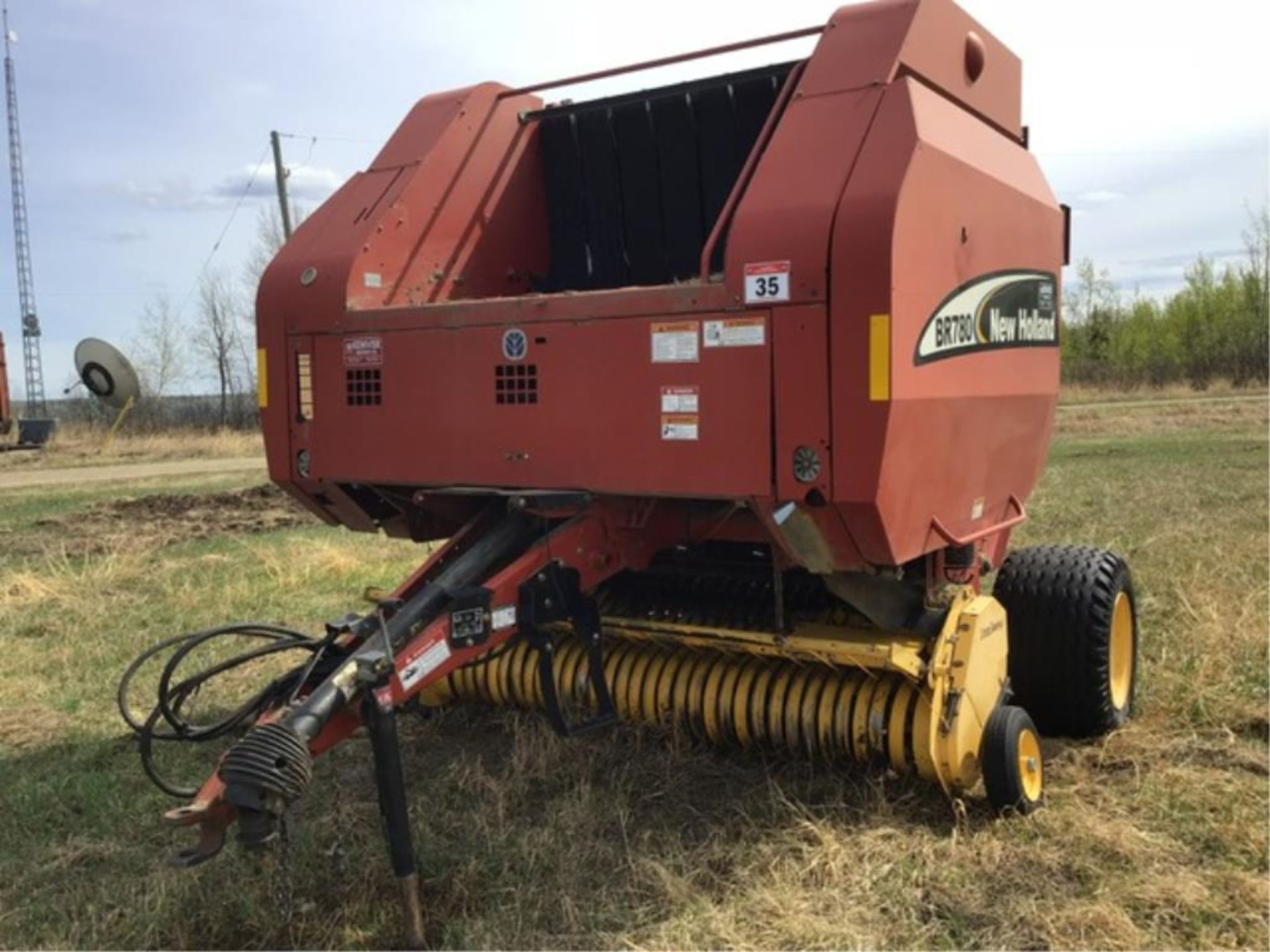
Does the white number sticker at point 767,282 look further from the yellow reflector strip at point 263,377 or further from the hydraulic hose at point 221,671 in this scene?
the yellow reflector strip at point 263,377

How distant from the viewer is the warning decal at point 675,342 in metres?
3.21

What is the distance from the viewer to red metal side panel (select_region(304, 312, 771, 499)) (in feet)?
10.5

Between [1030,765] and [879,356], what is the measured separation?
5.11 feet

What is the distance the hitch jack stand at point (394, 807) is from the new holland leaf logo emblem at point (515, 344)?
1.21 metres

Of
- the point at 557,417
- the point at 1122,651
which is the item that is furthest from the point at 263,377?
the point at 1122,651

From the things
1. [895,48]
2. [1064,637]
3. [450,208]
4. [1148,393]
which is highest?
[895,48]

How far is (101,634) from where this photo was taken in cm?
626

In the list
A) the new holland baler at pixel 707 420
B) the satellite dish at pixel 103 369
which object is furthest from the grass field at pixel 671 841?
the satellite dish at pixel 103 369

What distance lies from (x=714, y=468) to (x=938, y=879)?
131 centimetres

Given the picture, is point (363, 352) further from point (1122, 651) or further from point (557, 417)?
point (1122, 651)

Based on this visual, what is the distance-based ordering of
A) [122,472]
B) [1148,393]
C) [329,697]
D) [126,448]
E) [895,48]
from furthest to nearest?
[1148,393] < [126,448] < [122,472] < [895,48] < [329,697]

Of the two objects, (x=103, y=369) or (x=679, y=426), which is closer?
(x=679, y=426)

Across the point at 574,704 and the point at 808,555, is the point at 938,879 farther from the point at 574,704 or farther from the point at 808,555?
the point at 574,704

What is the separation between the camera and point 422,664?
3.01 metres
